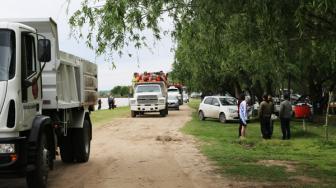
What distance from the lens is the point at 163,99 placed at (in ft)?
134

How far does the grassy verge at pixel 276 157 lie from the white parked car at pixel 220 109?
8.06 m

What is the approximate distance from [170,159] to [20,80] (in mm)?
7082

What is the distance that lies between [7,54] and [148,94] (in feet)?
102

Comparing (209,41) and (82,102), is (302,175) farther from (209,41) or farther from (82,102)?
(82,102)

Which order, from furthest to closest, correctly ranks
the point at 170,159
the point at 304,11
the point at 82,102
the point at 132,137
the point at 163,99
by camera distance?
1. the point at 163,99
2. the point at 132,137
3. the point at 170,159
4. the point at 82,102
5. the point at 304,11

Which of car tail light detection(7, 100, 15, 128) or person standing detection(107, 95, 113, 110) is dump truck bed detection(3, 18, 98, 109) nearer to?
car tail light detection(7, 100, 15, 128)

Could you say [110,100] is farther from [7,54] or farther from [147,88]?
[7,54]

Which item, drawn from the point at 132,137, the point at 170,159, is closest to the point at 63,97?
the point at 170,159

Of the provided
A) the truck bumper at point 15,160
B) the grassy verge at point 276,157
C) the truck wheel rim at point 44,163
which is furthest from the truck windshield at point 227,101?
the truck bumper at point 15,160

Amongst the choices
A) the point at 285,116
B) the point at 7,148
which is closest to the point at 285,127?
the point at 285,116

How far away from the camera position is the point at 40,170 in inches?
392

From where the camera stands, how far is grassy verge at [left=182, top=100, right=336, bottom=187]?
1242 centimetres

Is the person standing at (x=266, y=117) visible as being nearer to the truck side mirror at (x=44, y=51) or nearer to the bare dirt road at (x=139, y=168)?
the bare dirt road at (x=139, y=168)

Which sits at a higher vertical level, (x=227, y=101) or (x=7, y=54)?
(x=7, y=54)
